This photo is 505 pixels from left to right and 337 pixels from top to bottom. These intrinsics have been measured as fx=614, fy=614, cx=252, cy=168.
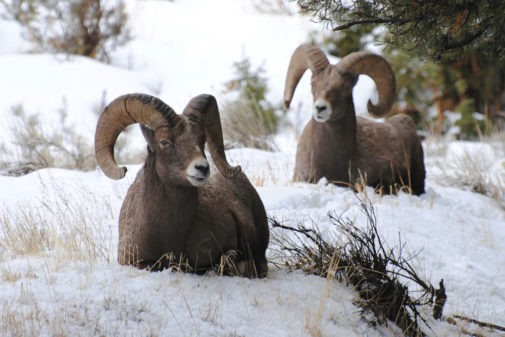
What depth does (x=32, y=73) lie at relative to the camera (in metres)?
16.1

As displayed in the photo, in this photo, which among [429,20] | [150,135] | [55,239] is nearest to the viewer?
[150,135]

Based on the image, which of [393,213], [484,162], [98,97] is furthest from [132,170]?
[98,97]

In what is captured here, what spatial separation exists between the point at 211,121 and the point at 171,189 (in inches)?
21.6

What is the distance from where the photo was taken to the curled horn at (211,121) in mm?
3959

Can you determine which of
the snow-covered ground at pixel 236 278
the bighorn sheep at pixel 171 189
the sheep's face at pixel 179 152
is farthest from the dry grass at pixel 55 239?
the sheep's face at pixel 179 152

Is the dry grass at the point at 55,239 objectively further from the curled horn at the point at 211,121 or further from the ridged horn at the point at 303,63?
the ridged horn at the point at 303,63

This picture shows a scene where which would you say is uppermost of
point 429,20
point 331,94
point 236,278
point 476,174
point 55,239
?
point 429,20

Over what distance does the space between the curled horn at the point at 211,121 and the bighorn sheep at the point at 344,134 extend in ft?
9.44

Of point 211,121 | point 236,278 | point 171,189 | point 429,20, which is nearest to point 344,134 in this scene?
point 429,20

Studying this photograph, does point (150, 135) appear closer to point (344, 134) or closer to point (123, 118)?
point (123, 118)

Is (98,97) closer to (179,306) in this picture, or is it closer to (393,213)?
(393,213)

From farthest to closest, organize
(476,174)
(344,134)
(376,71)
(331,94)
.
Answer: (476,174)
(376,71)
(344,134)
(331,94)

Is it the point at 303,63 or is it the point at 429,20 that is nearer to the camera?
the point at 429,20

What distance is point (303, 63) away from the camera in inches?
296
